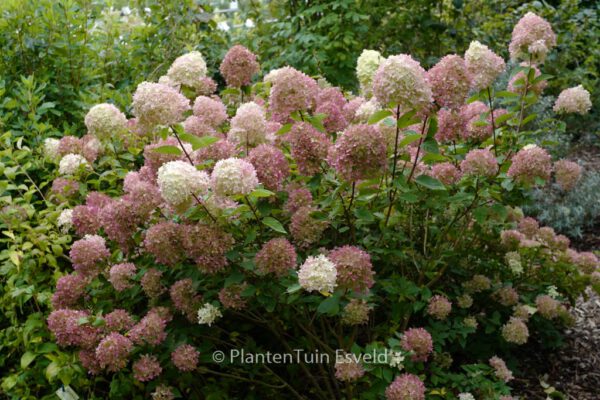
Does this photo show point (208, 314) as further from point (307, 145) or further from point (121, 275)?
point (307, 145)

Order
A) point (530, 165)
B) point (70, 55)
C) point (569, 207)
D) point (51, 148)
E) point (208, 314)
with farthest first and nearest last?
point (569, 207) < point (70, 55) < point (51, 148) < point (530, 165) < point (208, 314)

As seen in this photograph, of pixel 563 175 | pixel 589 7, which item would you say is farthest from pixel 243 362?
pixel 589 7

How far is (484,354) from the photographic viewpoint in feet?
9.48

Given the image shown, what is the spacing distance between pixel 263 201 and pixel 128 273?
60 centimetres

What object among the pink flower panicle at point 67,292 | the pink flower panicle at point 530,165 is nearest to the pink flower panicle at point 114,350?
the pink flower panicle at point 67,292

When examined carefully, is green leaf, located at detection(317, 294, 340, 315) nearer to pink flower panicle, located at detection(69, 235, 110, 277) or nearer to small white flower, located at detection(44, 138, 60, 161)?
pink flower panicle, located at detection(69, 235, 110, 277)

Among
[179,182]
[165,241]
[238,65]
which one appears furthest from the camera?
[238,65]

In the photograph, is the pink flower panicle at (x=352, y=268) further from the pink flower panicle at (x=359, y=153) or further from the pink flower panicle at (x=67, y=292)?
the pink flower panicle at (x=67, y=292)

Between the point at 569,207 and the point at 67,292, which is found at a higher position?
the point at 67,292

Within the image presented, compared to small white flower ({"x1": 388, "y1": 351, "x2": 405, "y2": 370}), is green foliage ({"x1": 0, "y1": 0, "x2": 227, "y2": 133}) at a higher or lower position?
higher

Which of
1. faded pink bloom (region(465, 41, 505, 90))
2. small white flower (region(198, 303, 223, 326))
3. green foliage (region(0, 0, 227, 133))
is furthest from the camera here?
green foliage (region(0, 0, 227, 133))

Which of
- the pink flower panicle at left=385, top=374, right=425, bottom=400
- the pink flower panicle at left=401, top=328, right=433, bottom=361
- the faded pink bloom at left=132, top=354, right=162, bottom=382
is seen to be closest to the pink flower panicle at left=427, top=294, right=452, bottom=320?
the pink flower panicle at left=401, top=328, right=433, bottom=361

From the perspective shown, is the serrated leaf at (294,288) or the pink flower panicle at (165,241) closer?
the serrated leaf at (294,288)

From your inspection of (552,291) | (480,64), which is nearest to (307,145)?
(480,64)
